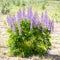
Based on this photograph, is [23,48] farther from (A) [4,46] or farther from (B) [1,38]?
(B) [1,38]

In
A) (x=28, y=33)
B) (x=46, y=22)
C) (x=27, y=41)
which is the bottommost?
(x=27, y=41)

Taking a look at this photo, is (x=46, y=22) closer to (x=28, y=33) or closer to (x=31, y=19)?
(x=31, y=19)

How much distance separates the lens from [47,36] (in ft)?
31.5

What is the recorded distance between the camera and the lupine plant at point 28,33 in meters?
9.38

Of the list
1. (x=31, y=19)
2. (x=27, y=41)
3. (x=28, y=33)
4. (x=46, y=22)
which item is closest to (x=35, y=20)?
(x=31, y=19)

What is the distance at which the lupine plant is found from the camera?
9.38 meters

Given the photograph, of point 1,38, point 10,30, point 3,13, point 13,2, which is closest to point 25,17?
point 10,30

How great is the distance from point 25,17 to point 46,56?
1293 mm

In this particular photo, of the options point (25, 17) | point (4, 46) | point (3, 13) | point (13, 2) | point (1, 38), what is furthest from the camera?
point (13, 2)

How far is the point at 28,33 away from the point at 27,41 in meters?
0.24

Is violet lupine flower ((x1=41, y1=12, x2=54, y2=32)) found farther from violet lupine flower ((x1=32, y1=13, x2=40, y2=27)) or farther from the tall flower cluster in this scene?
violet lupine flower ((x1=32, y1=13, x2=40, y2=27))

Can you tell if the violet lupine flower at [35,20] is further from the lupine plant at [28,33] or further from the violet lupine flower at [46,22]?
the violet lupine flower at [46,22]

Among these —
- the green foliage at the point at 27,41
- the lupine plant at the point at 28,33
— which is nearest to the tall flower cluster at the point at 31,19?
the lupine plant at the point at 28,33

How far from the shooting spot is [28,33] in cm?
935
